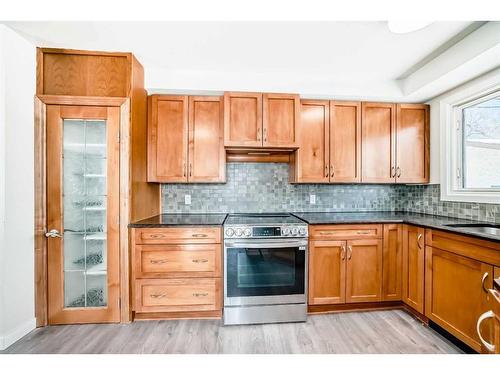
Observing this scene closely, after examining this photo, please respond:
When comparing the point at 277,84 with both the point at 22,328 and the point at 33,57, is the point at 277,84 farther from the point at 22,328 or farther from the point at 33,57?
the point at 22,328

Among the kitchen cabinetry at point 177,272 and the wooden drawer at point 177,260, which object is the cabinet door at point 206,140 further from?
the wooden drawer at point 177,260

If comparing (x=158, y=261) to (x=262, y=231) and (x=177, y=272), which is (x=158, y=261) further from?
(x=262, y=231)

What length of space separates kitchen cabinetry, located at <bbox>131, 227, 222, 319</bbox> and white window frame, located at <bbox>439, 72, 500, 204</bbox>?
8.19ft

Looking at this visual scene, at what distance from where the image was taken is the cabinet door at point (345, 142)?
272 cm

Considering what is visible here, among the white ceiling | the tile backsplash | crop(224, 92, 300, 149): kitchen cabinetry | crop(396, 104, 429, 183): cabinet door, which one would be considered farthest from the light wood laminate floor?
the white ceiling

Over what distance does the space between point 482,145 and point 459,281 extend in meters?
1.45

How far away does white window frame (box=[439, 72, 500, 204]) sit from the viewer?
2275 mm

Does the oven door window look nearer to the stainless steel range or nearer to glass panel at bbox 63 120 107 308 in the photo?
the stainless steel range

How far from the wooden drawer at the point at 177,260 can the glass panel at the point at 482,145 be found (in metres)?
2.67

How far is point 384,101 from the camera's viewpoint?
2.76 metres

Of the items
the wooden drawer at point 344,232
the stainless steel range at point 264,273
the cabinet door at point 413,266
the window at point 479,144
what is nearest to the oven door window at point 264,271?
the stainless steel range at point 264,273

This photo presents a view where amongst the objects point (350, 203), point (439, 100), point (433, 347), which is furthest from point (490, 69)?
point (433, 347)

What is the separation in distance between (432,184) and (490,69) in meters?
1.22

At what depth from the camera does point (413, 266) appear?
2.24 metres
